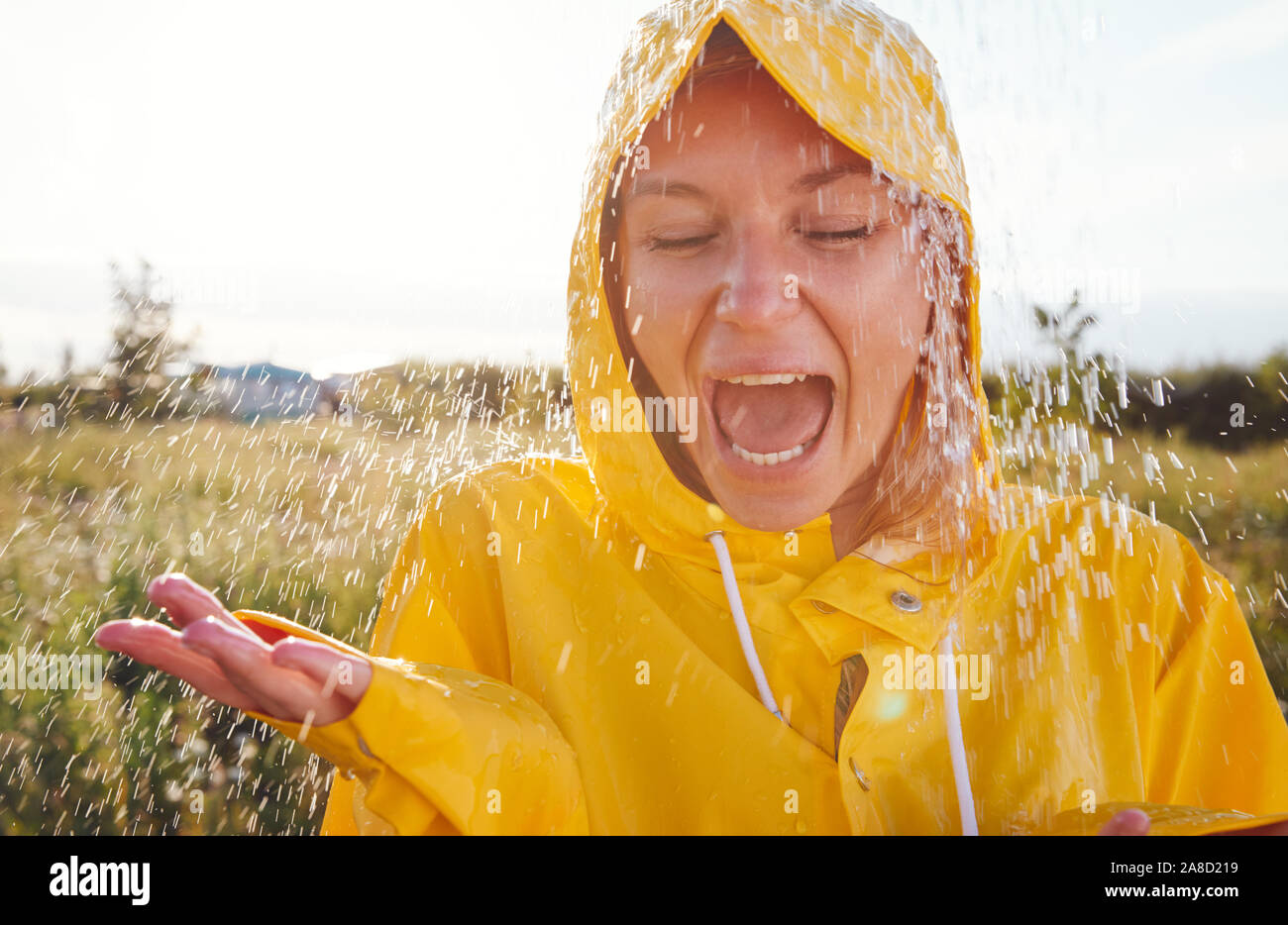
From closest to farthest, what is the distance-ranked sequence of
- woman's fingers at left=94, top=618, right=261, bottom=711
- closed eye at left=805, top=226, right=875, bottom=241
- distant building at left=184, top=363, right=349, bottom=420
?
woman's fingers at left=94, top=618, right=261, bottom=711
closed eye at left=805, top=226, right=875, bottom=241
distant building at left=184, top=363, right=349, bottom=420

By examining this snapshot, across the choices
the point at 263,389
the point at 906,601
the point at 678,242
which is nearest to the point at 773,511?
the point at 906,601

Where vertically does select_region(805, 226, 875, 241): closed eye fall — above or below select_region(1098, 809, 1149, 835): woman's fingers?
above

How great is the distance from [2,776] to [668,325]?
3.69 meters

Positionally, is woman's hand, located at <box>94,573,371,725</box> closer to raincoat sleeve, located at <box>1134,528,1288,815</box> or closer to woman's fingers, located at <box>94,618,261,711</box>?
woman's fingers, located at <box>94,618,261,711</box>

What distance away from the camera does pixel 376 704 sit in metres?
1.15

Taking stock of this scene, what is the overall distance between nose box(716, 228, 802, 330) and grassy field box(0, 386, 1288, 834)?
1.35 meters

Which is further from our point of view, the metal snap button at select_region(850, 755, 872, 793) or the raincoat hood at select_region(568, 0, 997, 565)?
the raincoat hood at select_region(568, 0, 997, 565)

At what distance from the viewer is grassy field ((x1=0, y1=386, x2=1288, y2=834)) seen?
3648mm

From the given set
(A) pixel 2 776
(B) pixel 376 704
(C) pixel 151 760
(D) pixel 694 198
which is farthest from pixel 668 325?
(A) pixel 2 776

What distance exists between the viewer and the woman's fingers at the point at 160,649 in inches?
40.3

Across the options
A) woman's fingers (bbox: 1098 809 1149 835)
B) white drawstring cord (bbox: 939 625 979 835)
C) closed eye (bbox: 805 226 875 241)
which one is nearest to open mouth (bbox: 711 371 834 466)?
closed eye (bbox: 805 226 875 241)

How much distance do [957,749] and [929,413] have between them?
66cm

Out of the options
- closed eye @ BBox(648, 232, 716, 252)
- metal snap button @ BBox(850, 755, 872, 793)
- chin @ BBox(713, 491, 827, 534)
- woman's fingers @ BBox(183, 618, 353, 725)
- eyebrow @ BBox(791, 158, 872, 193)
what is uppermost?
eyebrow @ BBox(791, 158, 872, 193)

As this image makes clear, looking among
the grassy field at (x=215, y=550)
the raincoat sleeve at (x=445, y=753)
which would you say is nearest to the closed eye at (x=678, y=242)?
the raincoat sleeve at (x=445, y=753)
